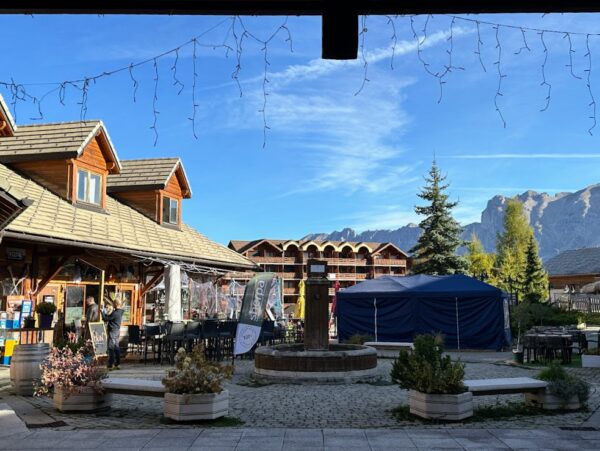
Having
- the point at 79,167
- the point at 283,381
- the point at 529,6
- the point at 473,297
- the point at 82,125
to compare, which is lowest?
the point at 283,381

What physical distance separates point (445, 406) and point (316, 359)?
15.5 feet

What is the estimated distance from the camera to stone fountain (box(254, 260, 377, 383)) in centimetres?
1217

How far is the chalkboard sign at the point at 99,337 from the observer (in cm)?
1427

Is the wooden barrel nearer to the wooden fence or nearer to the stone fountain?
the stone fountain

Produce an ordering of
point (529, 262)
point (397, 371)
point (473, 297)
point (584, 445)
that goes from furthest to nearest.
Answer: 1. point (529, 262)
2. point (473, 297)
3. point (397, 371)
4. point (584, 445)

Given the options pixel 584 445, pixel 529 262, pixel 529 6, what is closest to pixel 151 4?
pixel 529 6

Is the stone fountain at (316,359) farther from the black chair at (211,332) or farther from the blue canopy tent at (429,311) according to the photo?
the blue canopy tent at (429,311)

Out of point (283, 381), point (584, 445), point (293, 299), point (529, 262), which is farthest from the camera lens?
point (293, 299)

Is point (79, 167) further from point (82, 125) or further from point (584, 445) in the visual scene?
point (584, 445)

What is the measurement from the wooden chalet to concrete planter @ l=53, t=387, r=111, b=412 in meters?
4.75

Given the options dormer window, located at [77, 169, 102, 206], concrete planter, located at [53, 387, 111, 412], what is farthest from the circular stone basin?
dormer window, located at [77, 169, 102, 206]

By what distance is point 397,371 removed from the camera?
846 centimetres

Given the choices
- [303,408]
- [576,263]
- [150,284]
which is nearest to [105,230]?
[150,284]

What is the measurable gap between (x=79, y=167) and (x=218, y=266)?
6.94 m
